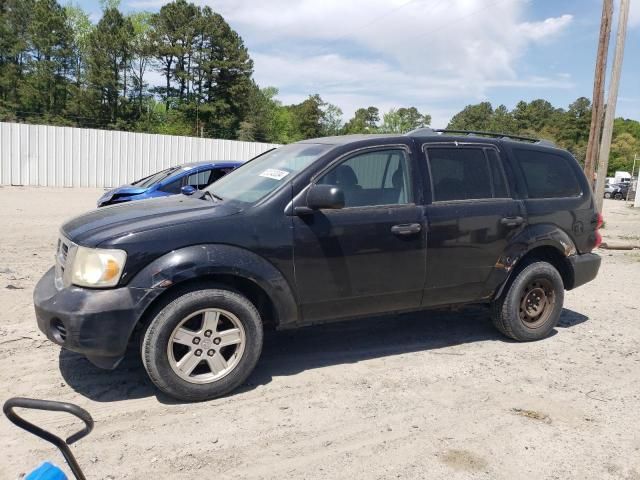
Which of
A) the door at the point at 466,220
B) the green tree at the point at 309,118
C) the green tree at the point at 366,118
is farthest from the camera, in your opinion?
the green tree at the point at 366,118

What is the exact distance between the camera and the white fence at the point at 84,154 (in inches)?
809

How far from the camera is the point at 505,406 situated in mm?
4039

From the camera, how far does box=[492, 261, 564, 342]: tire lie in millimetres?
5277

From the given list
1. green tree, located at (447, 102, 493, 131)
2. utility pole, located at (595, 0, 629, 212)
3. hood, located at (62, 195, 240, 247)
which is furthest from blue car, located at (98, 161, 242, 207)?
green tree, located at (447, 102, 493, 131)

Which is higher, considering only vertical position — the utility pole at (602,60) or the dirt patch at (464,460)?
the utility pole at (602,60)

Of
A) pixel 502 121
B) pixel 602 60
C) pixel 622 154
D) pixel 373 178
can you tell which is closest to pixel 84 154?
pixel 602 60

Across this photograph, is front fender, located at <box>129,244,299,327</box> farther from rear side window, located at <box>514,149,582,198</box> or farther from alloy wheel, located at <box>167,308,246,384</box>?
rear side window, located at <box>514,149,582,198</box>

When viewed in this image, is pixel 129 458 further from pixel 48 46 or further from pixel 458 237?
pixel 48 46

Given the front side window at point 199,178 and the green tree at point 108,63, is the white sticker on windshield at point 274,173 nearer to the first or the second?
the front side window at point 199,178

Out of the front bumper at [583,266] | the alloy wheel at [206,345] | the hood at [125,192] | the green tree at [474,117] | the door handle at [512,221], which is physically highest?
the green tree at [474,117]

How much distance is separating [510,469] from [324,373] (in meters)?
1.70

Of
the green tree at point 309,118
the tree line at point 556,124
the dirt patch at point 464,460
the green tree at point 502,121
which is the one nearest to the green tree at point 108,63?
the green tree at point 309,118

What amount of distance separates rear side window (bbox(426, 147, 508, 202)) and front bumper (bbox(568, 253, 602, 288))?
1122 mm

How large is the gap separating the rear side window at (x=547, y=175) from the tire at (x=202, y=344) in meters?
3.03
